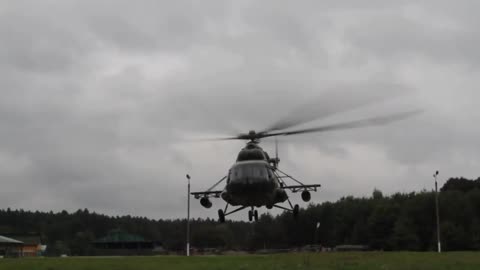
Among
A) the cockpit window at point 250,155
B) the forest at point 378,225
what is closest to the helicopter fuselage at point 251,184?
the cockpit window at point 250,155

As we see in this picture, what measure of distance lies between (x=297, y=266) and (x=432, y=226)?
93.3m

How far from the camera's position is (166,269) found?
96.7 ft

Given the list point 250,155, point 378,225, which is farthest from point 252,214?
point 378,225

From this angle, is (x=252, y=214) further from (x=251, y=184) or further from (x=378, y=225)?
(x=378, y=225)

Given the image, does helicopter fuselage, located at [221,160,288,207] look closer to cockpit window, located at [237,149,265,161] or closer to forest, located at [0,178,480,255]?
cockpit window, located at [237,149,265,161]

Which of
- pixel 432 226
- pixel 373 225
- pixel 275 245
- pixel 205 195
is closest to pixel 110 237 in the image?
pixel 275 245

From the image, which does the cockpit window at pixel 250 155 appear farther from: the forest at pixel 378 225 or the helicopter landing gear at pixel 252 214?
the forest at pixel 378 225

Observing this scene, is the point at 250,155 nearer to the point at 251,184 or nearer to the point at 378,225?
the point at 251,184

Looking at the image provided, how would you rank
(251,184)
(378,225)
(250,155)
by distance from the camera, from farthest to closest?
(378,225), (250,155), (251,184)

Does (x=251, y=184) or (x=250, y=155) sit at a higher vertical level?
(x=250, y=155)

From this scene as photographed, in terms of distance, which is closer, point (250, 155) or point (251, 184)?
point (251, 184)

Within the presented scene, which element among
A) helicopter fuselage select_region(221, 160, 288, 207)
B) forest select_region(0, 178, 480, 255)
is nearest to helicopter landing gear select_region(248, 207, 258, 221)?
helicopter fuselage select_region(221, 160, 288, 207)

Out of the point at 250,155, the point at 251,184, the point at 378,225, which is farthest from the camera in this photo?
the point at 378,225

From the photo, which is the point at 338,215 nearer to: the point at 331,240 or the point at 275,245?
the point at 331,240
